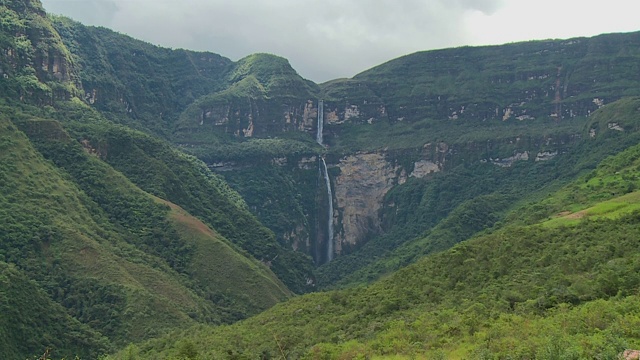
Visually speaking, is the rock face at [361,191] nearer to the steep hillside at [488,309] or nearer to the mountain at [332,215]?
the mountain at [332,215]

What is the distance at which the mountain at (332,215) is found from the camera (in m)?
46.9

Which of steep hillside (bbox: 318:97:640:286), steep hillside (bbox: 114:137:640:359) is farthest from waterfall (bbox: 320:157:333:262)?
steep hillside (bbox: 114:137:640:359)

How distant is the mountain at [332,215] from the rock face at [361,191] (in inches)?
20.1

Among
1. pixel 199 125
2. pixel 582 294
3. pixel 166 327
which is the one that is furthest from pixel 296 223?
pixel 582 294

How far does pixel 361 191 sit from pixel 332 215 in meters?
9.45

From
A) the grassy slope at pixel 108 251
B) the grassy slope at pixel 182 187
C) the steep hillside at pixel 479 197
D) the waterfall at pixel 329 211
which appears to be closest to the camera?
the grassy slope at pixel 108 251

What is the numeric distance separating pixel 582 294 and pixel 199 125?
540ft

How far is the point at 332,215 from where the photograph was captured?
18162 cm

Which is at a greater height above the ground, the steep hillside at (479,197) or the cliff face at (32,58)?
the cliff face at (32,58)

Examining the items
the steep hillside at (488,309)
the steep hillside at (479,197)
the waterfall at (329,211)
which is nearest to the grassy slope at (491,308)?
the steep hillside at (488,309)

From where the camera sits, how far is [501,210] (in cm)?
11856

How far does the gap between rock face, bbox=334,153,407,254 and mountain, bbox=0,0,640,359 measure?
51 cm

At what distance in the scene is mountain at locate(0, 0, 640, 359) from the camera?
154 ft

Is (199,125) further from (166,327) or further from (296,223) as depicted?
(166,327)
